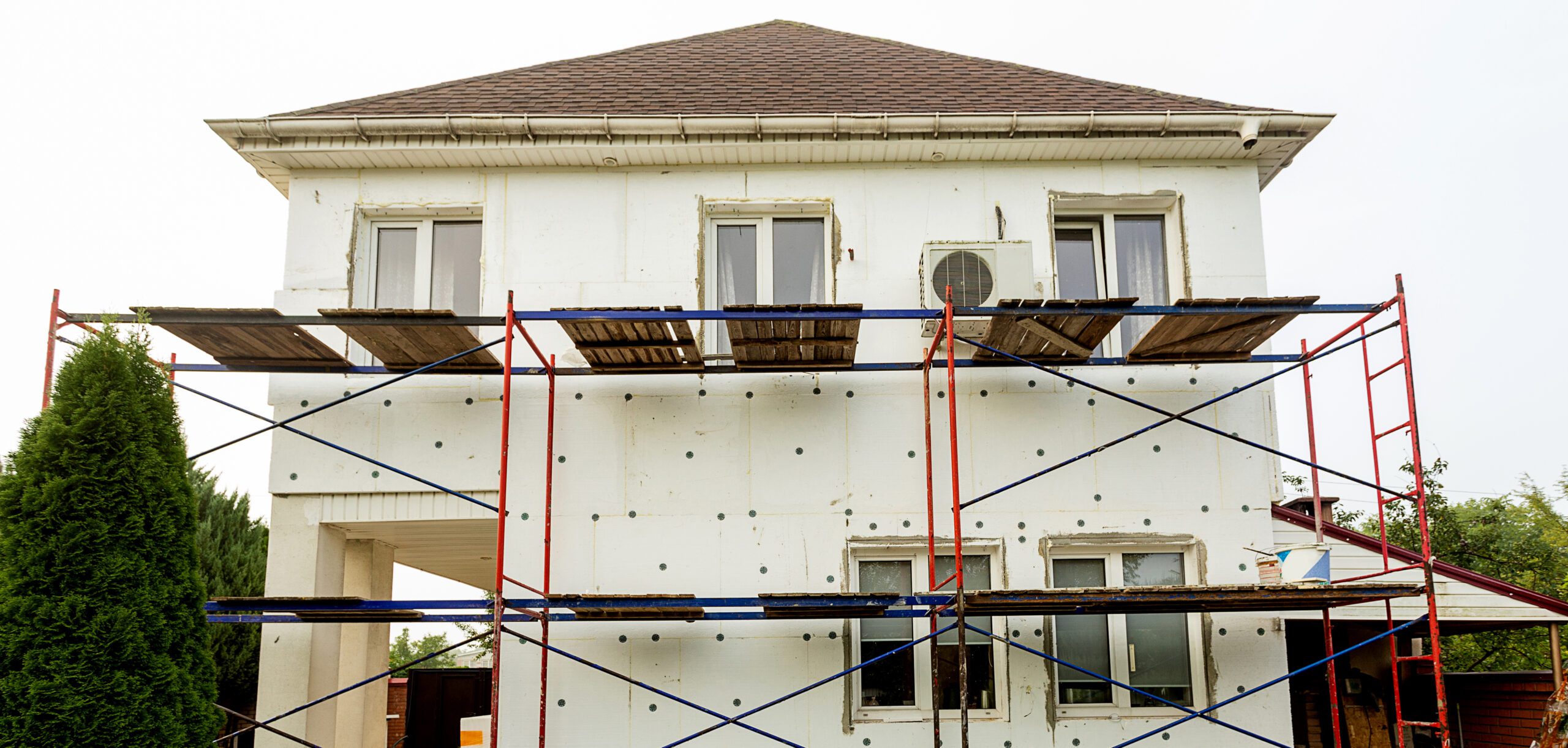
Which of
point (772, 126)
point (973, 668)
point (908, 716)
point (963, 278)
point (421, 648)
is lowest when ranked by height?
point (421, 648)

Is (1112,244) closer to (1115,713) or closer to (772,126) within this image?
(772,126)

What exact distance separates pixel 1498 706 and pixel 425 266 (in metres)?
11.9

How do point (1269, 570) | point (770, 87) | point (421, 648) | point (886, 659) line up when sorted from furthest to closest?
point (421, 648), point (770, 87), point (886, 659), point (1269, 570)

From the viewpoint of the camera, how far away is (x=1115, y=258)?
949 cm

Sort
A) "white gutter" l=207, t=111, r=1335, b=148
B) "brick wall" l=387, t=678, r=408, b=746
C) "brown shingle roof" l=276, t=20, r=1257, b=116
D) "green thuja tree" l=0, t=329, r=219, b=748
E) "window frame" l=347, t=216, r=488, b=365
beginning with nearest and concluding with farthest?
1. "green thuja tree" l=0, t=329, r=219, b=748
2. "white gutter" l=207, t=111, r=1335, b=148
3. "window frame" l=347, t=216, r=488, b=365
4. "brown shingle roof" l=276, t=20, r=1257, b=116
5. "brick wall" l=387, t=678, r=408, b=746

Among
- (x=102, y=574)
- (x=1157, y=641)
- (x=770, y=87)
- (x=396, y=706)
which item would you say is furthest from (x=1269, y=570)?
(x=396, y=706)

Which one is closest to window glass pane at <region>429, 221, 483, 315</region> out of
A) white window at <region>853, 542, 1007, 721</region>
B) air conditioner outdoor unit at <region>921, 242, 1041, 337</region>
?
air conditioner outdoor unit at <region>921, 242, 1041, 337</region>

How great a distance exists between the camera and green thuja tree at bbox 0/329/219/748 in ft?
21.7

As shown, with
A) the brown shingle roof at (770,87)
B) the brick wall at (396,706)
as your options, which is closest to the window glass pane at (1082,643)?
the brown shingle roof at (770,87)

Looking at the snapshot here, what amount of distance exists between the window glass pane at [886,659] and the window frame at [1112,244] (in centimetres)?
264

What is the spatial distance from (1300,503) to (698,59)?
8.56m

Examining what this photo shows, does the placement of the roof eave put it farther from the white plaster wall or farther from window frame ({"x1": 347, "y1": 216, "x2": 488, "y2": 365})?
window frame ({"x1": 347, "y1": 216, "x2": 488, "y2": 365})

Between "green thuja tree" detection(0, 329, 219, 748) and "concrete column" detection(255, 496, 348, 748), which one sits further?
"concrete column" detection(255, 496, 348, 748)

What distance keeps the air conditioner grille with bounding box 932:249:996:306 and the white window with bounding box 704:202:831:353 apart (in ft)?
3.60
